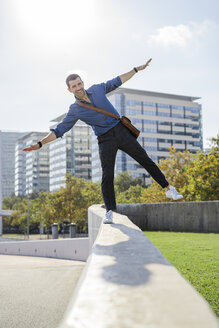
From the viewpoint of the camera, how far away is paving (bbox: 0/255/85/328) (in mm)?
4333

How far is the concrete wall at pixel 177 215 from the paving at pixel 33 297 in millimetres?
2854

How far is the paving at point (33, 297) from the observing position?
433 centimetres

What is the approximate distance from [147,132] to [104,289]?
96.2 metres

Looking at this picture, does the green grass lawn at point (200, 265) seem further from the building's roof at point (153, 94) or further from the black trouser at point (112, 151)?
the building's roof at point (153, 94)

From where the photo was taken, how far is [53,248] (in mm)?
23578

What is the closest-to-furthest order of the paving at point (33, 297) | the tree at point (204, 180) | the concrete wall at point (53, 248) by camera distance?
the paving at point (33, 297) → the tree at point (204, 180) → the concrete wall at point (53, 248)

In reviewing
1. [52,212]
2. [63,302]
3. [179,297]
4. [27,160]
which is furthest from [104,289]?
[27,160]

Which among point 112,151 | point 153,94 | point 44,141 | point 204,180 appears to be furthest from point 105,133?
point 153,94

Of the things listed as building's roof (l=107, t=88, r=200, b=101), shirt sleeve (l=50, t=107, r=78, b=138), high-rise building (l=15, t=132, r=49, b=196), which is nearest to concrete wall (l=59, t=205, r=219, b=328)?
shirt sleeve (l=50, t=107, r=78, b=138)

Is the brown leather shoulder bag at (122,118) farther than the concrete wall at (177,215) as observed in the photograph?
No

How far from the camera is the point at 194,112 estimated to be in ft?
341

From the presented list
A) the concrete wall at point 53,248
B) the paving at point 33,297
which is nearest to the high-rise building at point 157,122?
the concrete wall at point 53,248

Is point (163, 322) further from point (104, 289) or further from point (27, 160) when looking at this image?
point (27, 160)

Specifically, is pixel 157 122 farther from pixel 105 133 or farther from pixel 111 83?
pixel 105 133
